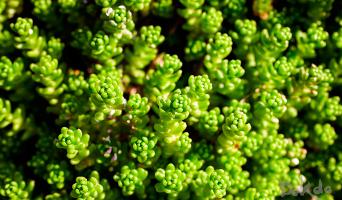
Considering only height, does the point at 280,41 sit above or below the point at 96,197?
above

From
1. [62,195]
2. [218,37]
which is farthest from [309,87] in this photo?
[62,195]

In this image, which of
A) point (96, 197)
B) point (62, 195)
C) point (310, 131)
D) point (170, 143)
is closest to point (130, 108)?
point (170, 143)

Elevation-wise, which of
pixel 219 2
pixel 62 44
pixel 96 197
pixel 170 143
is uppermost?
pixel 219 2

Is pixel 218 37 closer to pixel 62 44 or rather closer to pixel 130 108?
pixel 130 108

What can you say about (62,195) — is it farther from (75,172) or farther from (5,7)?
(5,7)

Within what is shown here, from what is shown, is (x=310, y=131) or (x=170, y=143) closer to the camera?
(x=170, y=143)

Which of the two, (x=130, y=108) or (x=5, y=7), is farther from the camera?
(x=5, y=7)
